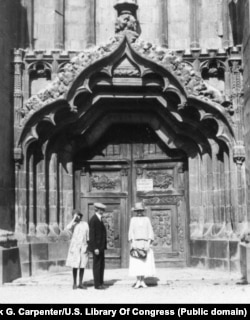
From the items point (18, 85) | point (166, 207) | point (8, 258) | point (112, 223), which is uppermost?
point (18, 85)

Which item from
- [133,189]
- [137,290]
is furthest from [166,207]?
[137,290]

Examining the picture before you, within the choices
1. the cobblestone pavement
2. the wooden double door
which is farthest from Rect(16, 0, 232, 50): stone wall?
the cobblestone pavement

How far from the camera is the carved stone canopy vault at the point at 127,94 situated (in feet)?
44.6

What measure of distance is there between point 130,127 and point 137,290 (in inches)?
200

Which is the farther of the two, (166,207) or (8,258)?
(166,207)

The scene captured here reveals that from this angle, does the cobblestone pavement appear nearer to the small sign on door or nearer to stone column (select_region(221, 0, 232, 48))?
the small sign on door

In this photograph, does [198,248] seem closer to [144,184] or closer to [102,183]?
[144,184]

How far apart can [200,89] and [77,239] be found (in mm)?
4393

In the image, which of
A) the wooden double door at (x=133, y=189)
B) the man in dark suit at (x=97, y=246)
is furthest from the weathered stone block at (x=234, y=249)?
the man in dark suit at (x=97, y=246)

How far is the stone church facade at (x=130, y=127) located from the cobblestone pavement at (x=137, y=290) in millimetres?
650

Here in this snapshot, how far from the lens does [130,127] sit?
15.2 metres

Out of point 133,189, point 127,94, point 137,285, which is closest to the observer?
point 137,285

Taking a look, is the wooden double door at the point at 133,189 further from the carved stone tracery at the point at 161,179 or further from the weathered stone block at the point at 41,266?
the weathered stone block at the point at 41,266
